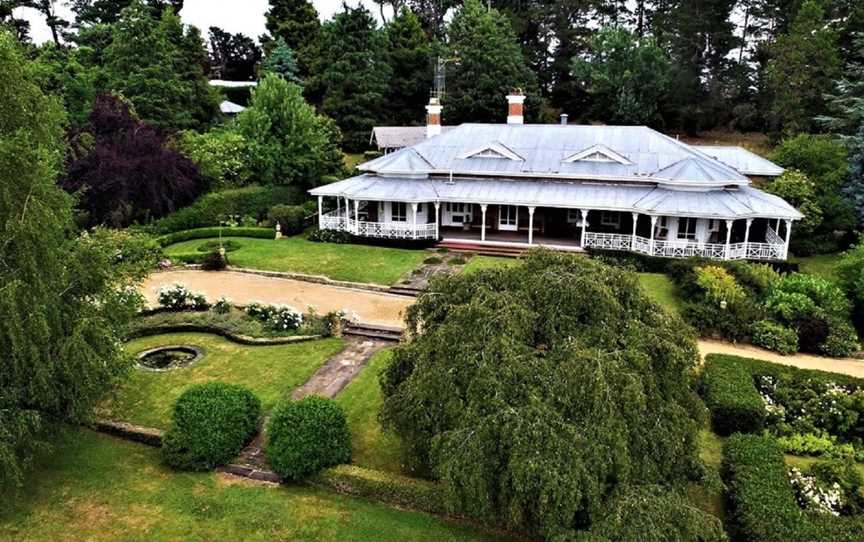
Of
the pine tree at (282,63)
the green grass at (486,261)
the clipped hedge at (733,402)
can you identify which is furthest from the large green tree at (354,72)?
the clipped hedge at (733,402)

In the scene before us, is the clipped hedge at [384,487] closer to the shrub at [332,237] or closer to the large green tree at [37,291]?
the large green tree at [37,291]

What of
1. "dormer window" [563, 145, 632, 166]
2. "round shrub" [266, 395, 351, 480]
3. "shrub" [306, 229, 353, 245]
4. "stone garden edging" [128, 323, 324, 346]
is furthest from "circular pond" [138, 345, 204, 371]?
"dormer window" [563, 145, 632, 166]

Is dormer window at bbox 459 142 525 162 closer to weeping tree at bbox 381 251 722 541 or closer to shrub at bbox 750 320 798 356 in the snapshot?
shrub at bbox 750 320 798 356

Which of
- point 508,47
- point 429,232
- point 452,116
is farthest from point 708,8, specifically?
point 429,232

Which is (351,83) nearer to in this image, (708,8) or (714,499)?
(708,8)

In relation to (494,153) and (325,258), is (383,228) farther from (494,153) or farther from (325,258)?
(494,153)

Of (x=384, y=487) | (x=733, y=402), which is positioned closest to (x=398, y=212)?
(x=733, y=402)
